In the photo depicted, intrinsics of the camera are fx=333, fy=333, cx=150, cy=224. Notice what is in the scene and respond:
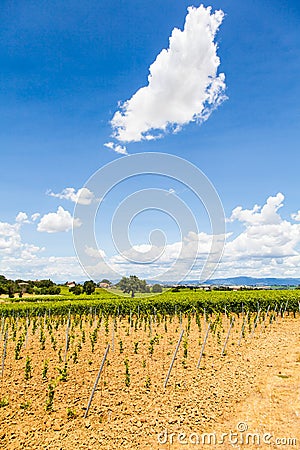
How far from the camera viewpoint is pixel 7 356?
12.1m

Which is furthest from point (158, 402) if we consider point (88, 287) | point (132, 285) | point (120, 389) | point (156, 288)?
point (88, 287)

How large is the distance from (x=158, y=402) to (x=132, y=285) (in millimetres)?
34430

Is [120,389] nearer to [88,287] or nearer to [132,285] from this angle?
[132,285]

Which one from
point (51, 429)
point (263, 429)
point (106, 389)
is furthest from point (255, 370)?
point (51, 429)

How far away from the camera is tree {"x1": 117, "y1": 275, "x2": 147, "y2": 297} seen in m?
42.2

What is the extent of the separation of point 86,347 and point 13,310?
14.7 metres

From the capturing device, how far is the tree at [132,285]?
42.2m

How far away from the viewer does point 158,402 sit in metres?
7.98

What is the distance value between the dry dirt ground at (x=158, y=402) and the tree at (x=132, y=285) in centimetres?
2970

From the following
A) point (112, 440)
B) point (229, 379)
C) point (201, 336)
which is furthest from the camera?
point (201, 336)

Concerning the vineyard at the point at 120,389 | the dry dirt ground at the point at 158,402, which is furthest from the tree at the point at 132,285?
the dry dirt ground at the point at 158,402

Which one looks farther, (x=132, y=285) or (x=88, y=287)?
(x=88, y=287)

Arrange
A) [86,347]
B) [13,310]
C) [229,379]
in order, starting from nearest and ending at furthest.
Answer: [229,379] → [86,347] → [13,310]

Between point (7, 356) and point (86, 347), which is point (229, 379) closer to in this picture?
point (86, 347)
